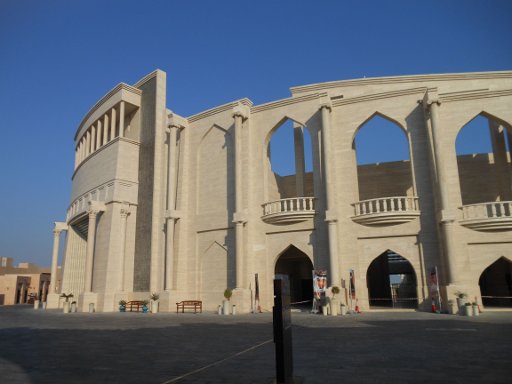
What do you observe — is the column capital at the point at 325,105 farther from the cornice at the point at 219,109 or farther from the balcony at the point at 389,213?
the balcony at the point at 389,213

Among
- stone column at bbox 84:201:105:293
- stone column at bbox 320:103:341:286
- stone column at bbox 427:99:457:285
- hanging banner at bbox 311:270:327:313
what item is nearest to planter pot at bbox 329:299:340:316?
hanging banner at bbox 311:270:327:313

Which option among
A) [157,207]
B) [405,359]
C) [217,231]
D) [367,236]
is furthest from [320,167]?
[405,359]

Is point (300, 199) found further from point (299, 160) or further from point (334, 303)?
point (334, 303)

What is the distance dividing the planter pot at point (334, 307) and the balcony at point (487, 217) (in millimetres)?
7177

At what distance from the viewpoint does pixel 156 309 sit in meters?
24.4

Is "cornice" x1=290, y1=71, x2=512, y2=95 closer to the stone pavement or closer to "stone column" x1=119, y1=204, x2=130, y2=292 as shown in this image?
"stone column" x1=119, y1=204, x2=130, y2=292

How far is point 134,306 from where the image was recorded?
85.8 feet

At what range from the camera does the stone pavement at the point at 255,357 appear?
5.91 meters

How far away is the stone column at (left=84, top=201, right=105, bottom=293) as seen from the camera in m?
28.0

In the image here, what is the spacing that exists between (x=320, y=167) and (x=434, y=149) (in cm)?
584

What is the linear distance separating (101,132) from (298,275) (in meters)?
21.5

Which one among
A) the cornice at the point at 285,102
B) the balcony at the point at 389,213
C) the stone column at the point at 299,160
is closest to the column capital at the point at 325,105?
the cornice at the point at 285,102

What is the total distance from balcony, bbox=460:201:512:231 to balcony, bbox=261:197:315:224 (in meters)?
7.54

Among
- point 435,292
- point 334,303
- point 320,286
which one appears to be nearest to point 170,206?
point 320,286
